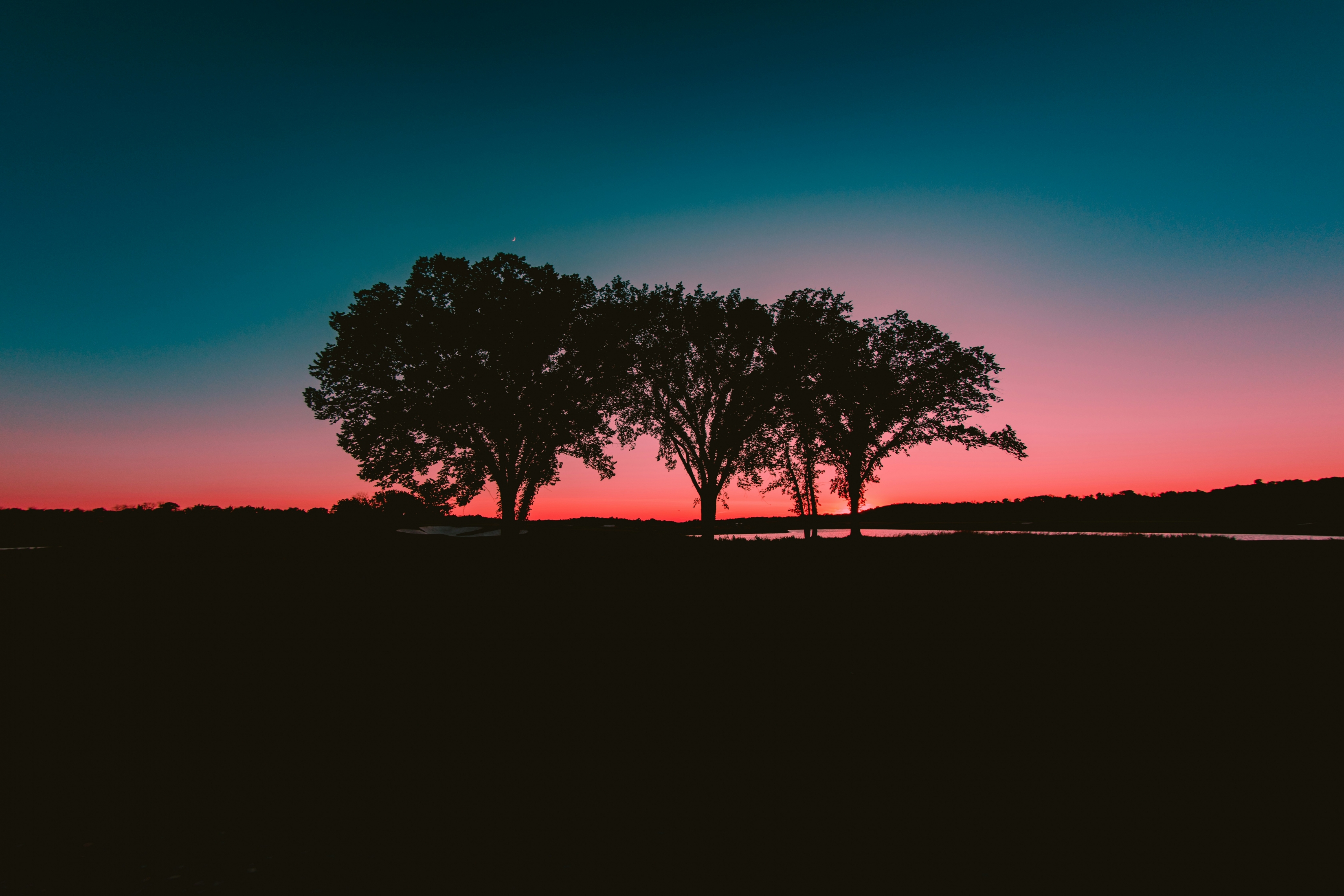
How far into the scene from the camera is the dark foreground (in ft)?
11.4

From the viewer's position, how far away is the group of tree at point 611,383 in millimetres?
26797

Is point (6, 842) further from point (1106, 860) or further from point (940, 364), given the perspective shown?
point (940, 364)

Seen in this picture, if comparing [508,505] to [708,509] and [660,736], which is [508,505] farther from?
[660,736]

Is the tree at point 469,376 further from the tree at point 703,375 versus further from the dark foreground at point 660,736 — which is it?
the dark foreground at point 660,736

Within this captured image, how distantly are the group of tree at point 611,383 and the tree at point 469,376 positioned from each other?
0.23 ft

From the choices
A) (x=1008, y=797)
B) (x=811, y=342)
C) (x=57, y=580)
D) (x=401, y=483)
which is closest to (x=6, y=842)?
(x=1008, y=797)

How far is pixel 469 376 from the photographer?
27484mm

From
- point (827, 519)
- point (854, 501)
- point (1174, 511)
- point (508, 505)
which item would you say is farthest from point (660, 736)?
point (1174, 511)

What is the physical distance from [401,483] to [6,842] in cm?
2570

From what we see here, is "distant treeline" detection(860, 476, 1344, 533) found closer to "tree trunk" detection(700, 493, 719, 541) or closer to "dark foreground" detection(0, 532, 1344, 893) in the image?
"tree trunk" detection(700, 493, 719, 541)

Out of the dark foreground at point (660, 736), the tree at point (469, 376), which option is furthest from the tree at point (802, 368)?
the dark foreground at point (660, 736)

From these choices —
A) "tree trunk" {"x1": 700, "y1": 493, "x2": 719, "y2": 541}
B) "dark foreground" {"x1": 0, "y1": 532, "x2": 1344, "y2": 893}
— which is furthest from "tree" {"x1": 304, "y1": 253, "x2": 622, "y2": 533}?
"dark foreground" {"x1": 0, "y1": 532, "x2": 1344, "y2": 893}

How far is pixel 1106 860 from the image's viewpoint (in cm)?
340

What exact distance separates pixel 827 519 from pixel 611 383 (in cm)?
Answer: 2152
